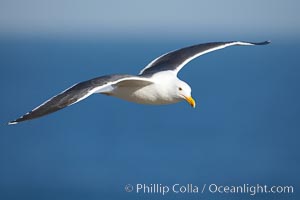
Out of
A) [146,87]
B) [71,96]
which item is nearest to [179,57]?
[146,87]

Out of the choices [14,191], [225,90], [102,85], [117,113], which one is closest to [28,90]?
[117,113]

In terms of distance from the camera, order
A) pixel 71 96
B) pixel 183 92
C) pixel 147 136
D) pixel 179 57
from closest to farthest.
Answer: pixel 71 96
pixel 183 92
pixel 179 57
pixel 147 136

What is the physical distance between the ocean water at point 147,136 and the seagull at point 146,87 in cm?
235

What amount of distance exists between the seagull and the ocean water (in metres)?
2.35

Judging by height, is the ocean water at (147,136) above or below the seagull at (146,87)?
above

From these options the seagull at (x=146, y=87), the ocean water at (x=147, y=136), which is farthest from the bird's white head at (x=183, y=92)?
the ocean water at (x=147, y=136)

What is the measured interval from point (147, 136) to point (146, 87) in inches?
329

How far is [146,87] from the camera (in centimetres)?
579

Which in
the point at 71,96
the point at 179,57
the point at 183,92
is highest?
the point at 179,57

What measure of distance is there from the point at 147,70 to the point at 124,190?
4187 millimetres

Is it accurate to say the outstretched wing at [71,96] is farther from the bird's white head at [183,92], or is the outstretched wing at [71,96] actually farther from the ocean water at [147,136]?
the ocean water at [147,136]

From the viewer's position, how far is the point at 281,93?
62.4 ft

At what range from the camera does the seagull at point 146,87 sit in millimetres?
5012

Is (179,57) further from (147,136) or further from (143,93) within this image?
(147,136)
